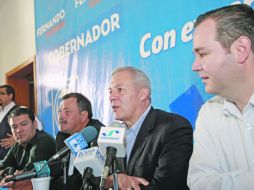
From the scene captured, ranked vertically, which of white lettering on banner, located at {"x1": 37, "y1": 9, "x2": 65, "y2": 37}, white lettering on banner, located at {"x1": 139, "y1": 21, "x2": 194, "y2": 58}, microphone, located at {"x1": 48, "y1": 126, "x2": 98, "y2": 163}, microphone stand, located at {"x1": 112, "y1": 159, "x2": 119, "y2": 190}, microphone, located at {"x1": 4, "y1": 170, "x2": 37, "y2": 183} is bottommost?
microphone, located at {"x1": 4, "y1": 170, "x2": 37, "y2": 183}

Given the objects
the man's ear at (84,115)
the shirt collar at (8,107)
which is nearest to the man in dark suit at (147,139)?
the man's ear at (84,115)

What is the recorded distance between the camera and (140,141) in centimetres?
170

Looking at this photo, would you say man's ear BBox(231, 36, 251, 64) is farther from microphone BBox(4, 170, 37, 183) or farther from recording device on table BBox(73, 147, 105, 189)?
microphone BBox(4, 170, 37, 183)

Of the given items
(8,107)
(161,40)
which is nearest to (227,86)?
(161,40)

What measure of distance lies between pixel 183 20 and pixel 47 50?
7.79 feet

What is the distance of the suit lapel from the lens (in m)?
1.67

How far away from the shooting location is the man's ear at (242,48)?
1163 mm

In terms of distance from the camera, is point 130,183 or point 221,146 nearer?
point 221,146

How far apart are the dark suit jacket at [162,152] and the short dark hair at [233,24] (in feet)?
1.82

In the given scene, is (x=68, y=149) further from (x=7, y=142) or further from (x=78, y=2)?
(x=7, y=142)

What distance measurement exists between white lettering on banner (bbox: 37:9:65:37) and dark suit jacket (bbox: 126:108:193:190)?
7.52 ft

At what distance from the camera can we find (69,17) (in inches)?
140

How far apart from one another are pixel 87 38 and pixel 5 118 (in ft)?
5.82

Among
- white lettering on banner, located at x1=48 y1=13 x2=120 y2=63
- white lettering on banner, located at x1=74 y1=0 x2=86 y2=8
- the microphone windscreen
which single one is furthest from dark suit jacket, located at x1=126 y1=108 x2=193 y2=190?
white lettering on banner, located at x1=74 y1=0 x2=86 y2=8
